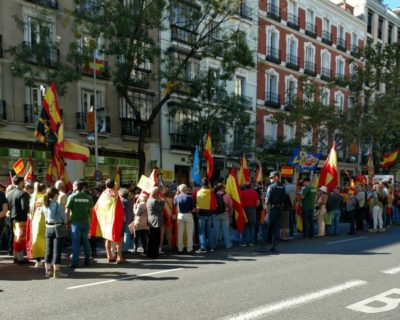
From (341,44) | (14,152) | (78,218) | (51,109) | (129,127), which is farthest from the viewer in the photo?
(341,44)

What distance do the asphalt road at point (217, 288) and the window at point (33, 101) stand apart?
13.2 metres

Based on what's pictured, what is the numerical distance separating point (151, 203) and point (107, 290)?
10.3ft

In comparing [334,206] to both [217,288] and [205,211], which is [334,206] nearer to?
[205,211]

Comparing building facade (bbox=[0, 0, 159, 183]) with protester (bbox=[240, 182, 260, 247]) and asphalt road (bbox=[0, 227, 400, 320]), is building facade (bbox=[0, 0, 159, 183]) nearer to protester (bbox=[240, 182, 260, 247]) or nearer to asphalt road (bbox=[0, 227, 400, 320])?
protester (bbox=[240, 182, 260, 247])

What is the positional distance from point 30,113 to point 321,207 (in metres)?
14.8

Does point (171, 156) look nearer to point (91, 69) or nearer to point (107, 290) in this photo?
point (91, 69)

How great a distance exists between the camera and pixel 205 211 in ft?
34.8

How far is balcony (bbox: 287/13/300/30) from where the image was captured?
35.7 metres

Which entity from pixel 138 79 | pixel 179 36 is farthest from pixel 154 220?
pixel 179 36

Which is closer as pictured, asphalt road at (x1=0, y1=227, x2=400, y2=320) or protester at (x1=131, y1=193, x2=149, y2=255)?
asphalt road at (x1=0, y1=227, x2=400, y2=320)

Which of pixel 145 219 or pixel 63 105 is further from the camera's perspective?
pixel 63 105

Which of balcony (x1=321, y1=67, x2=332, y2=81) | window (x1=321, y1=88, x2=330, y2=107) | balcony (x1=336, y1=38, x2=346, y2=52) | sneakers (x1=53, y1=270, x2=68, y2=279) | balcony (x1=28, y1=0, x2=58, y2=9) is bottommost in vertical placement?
sneakers (x1=53, y1=270, x2=68, y2=279)

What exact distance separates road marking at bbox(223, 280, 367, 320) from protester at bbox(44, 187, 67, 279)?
3.64 meters

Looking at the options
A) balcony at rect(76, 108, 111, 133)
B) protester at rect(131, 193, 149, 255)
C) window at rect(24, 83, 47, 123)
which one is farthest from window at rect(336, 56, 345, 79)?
protester at rect(131, 193, 149, 255)
